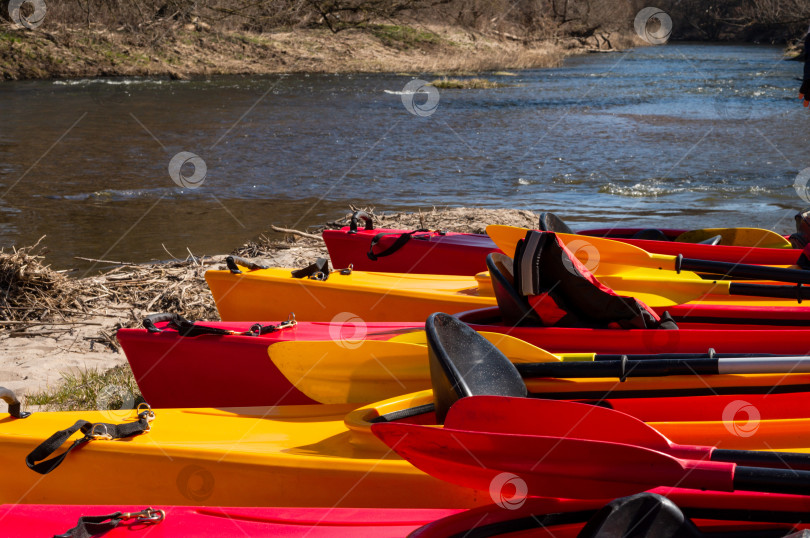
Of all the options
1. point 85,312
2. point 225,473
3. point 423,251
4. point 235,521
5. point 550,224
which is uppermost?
point 550,224

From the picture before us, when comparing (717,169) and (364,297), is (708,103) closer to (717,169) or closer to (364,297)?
(717,169)

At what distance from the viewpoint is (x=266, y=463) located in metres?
2.38

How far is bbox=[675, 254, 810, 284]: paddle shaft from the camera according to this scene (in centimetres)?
358

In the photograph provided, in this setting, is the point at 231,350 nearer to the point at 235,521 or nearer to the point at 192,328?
the point at 192,328

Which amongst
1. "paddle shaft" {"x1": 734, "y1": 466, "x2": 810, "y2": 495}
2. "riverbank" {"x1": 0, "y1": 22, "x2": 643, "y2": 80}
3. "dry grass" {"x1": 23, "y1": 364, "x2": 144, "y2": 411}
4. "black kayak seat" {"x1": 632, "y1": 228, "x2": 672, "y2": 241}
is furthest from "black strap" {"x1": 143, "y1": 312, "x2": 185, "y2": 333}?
"riverbank" {"x1": 0, "y1": 22, "x2": 643, "y2": 80}

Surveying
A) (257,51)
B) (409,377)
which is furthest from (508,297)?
(257,51)

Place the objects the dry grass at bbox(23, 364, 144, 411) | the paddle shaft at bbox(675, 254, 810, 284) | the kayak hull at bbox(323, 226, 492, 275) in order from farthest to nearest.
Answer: the kayak hull at bbox(323, 226, 492, 275) → the paddle shaft at bbox(675, 254, 810, 284) → the dry grass at bbox(23, 364, 144, 411)

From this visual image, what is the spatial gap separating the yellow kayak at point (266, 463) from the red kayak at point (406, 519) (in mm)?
254

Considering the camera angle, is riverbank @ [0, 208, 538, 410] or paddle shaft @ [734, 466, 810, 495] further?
riverbank @ [0, 208, 538, 410]

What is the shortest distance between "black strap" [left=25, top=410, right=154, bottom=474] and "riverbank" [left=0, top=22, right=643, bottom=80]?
76.1 feet

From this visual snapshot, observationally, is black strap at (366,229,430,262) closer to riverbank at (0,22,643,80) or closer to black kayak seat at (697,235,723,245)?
black kayak seat at (697,235,723,245)

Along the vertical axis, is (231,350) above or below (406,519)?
below

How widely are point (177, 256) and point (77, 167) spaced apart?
540 centimetres

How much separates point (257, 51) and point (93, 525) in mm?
27042
